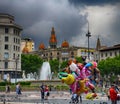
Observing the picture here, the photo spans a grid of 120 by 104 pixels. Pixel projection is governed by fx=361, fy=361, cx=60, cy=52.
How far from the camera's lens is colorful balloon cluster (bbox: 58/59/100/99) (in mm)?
24231

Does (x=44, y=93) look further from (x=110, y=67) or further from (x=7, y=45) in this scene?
(x=110, y=67)

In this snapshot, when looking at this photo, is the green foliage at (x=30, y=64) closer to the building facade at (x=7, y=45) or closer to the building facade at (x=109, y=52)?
the building facade at (x=7, y=45)

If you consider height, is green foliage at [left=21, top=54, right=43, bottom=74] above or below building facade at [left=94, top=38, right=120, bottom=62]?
below

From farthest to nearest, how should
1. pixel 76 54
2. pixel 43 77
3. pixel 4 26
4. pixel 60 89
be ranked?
pixel 76 54
pixel 4 26
pixel 43 77
pixel 60 89

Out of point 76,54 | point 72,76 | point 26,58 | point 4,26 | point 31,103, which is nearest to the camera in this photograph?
point 72,76

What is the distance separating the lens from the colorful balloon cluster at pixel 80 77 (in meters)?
24.2

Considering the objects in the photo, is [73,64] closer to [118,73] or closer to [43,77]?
[43,77]

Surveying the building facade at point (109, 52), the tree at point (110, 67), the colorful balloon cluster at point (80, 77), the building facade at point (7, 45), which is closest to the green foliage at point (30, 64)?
the building facade at point (7, 45)

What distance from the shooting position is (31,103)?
31.0m

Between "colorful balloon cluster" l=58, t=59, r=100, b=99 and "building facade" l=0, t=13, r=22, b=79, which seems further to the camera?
"building facade" l=0, t=13, r=22, b=79

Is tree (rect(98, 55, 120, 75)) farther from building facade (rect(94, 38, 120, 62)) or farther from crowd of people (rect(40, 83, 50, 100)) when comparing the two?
crowd of people (rect(40, 83, 50, 100))

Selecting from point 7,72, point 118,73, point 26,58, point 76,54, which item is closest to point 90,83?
point 7,72

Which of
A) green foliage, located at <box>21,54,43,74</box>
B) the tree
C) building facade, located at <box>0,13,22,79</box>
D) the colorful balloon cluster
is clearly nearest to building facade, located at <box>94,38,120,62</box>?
the tree

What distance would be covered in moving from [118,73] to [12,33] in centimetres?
3794
